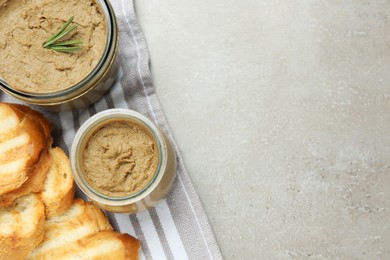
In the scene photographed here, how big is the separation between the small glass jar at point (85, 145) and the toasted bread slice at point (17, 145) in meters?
0.09

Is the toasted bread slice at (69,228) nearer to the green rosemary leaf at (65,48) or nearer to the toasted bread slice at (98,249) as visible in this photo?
the toasted bread slice at (98,249)

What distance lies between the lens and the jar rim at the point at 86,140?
1.24 metres

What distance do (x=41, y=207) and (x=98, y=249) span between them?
0.15 meters

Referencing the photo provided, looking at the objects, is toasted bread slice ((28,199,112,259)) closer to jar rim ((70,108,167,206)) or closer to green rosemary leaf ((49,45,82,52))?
jar rim ((70,108,167,206))

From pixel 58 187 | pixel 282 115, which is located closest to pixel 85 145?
pixel 58 187

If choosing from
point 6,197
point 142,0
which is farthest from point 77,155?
point 142,0

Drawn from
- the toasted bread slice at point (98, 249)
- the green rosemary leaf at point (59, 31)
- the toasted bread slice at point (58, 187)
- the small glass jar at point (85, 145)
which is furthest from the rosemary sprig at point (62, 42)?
the toasted bread slice at point (98, 249)

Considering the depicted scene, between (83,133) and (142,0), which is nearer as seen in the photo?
(83,133)

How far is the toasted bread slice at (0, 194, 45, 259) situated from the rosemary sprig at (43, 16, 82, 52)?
328mm

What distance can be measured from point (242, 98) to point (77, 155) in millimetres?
405

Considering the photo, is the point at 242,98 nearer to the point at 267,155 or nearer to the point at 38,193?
the point at 267,155

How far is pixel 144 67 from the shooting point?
140 cm

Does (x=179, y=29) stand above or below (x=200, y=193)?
above

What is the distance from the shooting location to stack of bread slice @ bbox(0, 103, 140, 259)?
1.27 meters
